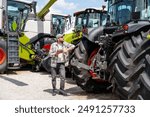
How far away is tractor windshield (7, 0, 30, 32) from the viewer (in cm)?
1324

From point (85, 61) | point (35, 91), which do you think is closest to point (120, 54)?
point (85, 61)

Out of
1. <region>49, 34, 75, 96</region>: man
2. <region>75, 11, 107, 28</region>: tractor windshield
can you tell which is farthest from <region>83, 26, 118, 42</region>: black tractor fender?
<region>75, 11, 107, 28</region>: tractor windshield

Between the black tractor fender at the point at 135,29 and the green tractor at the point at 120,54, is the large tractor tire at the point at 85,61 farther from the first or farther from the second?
the black tractor fender at the point at 135,29

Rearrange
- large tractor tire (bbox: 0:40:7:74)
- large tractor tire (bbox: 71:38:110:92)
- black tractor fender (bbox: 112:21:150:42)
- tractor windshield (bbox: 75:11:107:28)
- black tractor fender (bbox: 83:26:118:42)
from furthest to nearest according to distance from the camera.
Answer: tractor windshield (bbox: 75:11:107:28), large tractor tire (bbox: 0:40:7:74), large tractor tire (bbox: 71:38:110:92), black tractor fender (bbox: 83:26:118:42), black tractor fender (bbox: 112:21:150:42)

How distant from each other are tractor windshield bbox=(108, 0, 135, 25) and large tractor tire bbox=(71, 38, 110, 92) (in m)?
0.79

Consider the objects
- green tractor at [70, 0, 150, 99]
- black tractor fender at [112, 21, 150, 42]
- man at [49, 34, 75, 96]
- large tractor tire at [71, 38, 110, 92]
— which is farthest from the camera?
man at [49, 34, 75, 96]

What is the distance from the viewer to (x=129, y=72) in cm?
518

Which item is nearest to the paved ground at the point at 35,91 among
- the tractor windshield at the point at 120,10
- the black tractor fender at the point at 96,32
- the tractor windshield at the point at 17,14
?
the black tractor fender at the point at 96,32

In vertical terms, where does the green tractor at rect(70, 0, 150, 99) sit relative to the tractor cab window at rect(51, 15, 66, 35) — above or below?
below

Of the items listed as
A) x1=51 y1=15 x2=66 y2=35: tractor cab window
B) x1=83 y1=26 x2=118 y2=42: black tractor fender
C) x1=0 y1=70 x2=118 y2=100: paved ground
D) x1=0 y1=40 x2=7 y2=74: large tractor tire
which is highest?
x1=51 y1=15 x2=66 y2=35: tractor cab window

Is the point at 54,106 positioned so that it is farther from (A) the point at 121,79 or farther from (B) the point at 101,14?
(B) the point at 101,14

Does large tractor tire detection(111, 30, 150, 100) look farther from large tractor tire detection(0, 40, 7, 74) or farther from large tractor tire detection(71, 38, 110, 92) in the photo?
large tractor tire detection(0, 40, 7, 74)

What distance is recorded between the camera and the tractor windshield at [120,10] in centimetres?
655

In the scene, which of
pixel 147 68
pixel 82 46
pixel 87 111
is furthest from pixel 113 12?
pixel 87 111
